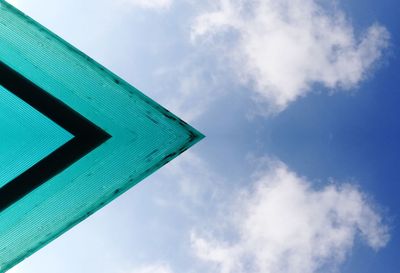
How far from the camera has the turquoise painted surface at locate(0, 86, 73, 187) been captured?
459cm

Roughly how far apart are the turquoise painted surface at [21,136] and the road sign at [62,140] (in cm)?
1

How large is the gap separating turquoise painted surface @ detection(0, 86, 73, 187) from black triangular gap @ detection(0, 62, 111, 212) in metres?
0.07

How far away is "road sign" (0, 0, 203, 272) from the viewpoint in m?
4.47

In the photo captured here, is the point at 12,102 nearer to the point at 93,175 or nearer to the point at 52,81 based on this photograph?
the point at 52,81

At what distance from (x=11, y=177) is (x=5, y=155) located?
281 mm

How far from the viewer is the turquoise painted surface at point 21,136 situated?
459cm

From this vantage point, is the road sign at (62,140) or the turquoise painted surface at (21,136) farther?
the turquoise painted surface at (21,136)

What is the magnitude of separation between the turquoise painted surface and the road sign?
0.04 feet

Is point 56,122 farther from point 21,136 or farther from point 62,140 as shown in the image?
point 21,136

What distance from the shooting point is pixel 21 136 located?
4.63 meters

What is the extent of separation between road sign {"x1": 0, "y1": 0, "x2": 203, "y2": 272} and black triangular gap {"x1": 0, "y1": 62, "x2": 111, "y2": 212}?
1 cm

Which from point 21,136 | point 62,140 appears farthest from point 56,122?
point 21,136

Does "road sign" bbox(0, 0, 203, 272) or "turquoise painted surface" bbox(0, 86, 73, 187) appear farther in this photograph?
"turquoise painted surface" bbox(0, 86, 73, 187)

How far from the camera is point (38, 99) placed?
4531mm
